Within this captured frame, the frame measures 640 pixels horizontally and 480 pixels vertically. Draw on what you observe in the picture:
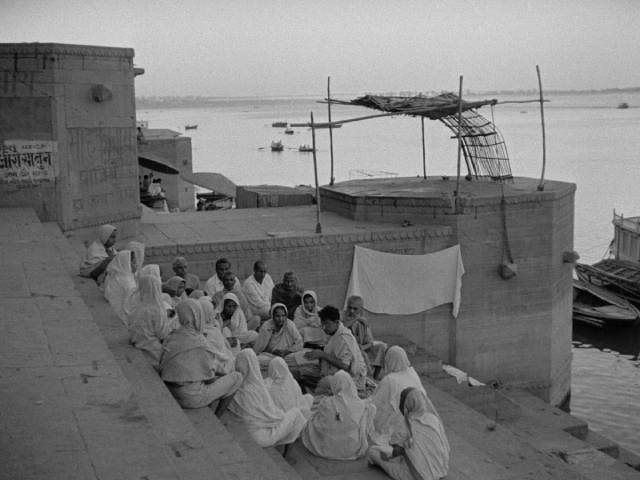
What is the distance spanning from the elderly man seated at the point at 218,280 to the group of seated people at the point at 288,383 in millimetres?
1210

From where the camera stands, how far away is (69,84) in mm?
11312

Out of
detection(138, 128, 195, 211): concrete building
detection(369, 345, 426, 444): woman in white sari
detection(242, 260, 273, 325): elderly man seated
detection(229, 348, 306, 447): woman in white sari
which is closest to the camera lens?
detection(229, 348, 306, 447): woman in white sari

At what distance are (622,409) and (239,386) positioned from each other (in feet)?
35.7

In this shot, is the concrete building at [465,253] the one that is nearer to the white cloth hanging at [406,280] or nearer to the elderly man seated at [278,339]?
the white cloth hanging at [406,280]

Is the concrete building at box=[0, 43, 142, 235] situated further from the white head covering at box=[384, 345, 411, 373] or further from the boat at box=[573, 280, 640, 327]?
the boat at box=[573, 280, 640, 327]

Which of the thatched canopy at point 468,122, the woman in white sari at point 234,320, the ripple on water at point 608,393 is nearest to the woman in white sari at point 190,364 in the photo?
the woman in white sari at point 234,320

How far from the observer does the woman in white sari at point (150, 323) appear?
22.6 ft

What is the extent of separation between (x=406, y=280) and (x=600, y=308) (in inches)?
425

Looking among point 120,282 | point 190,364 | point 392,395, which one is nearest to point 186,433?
point 190,364

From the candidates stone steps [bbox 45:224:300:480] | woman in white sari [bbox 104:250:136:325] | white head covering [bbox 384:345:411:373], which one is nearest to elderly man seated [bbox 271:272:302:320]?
woman in white sari [bbox 104:250:136:325]

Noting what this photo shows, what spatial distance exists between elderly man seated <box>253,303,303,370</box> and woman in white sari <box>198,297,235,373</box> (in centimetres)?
122

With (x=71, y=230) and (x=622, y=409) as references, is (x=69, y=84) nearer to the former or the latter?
(x=71, y=230)

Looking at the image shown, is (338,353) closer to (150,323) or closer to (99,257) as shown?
(150,323)

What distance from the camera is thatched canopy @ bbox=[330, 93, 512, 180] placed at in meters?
14.5
